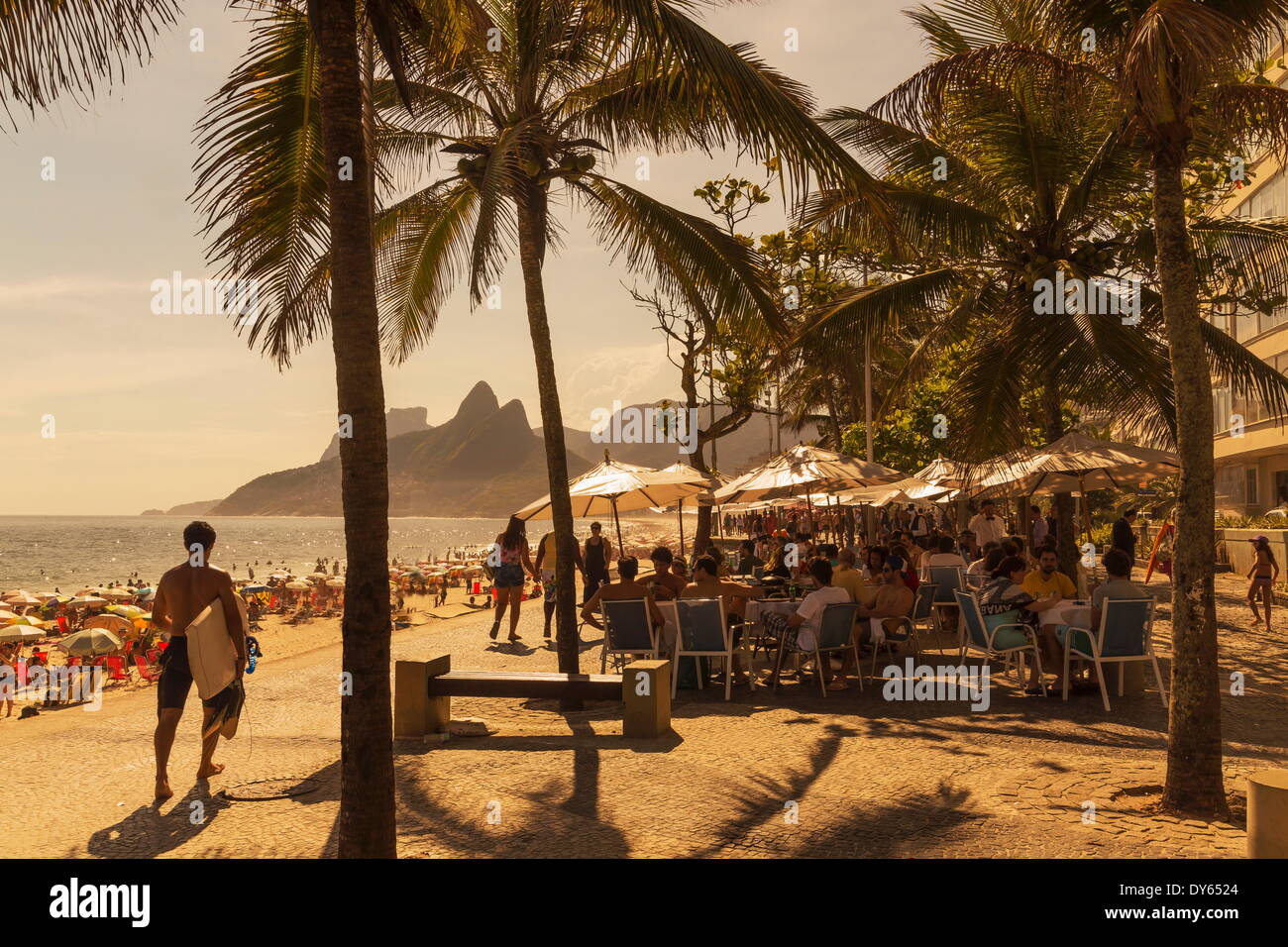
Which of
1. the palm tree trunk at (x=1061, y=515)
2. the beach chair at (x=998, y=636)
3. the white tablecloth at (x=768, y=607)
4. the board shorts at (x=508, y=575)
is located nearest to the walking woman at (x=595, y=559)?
the board shorts at (x=508, y=575)

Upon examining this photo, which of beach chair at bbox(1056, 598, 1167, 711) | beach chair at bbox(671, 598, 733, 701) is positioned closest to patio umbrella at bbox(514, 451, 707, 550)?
beach chair at bbox(671, 598, 733, 701)

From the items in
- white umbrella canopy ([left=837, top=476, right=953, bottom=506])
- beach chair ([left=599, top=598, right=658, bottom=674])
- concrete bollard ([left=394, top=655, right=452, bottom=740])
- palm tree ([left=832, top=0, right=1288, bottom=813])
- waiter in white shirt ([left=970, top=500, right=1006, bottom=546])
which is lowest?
concrete bollard ([left=394, top=655, right=452, bottom=740])

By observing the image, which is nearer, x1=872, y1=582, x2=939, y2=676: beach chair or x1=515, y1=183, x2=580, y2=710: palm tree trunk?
x1=515, y1=183, x2=580, y2=710: palm tree trunk

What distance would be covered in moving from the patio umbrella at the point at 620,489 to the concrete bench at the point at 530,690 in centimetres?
336

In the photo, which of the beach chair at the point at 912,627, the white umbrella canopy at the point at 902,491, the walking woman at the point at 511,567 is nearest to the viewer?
the beach chair at the point at 912,627

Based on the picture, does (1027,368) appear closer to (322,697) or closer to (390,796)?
(322,697)

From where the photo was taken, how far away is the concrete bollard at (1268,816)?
13.4 ft

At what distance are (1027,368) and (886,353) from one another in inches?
466

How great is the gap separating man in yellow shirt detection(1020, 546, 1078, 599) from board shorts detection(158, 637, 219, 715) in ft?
24.1

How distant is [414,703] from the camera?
26.0ft

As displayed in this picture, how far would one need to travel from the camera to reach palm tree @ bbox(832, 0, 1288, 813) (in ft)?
17.9

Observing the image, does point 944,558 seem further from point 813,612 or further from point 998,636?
point 813,612

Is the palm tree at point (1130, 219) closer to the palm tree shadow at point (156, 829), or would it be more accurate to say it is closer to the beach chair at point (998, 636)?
the beach chair at point (998, 636)

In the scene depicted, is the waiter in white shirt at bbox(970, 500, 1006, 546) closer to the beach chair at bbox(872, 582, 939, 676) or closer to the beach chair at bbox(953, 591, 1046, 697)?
Answer: the beach chair at bbox(872, 582, 939, 676)
